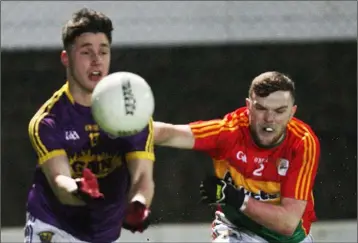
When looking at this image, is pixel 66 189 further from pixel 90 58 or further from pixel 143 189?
pixel 90 58

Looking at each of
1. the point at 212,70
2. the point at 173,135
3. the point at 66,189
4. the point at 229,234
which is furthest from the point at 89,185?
the point at 212,70

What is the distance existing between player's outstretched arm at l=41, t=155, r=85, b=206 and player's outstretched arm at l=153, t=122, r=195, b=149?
938mm

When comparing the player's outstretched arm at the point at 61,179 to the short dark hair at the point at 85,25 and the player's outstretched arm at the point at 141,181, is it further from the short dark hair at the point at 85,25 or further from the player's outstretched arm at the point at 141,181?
the short dark hair at the point at 85,25

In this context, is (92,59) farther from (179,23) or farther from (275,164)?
(179,23)

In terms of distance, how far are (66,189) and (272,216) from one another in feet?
4.95

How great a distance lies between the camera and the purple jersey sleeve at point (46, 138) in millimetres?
5902

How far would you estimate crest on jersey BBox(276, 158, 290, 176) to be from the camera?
22.4 feet

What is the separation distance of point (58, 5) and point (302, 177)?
4.55 meters

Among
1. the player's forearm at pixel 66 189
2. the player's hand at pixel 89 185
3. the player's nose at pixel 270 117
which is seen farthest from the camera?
the player's nose at pixel 270 117

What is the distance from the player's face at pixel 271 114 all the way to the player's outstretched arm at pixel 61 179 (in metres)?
1.31

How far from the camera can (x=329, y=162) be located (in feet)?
33.0

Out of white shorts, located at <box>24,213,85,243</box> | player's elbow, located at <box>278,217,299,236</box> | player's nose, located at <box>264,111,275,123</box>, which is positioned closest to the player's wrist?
player's elbow, located at <box>278,217,299,236</box>

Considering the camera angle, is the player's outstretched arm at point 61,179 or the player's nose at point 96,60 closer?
the player's outstretched arm at point 61,179

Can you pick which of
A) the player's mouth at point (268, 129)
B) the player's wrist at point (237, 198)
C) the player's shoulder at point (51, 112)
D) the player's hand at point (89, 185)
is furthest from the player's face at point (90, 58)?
the player's mouth at point (268, 129)
